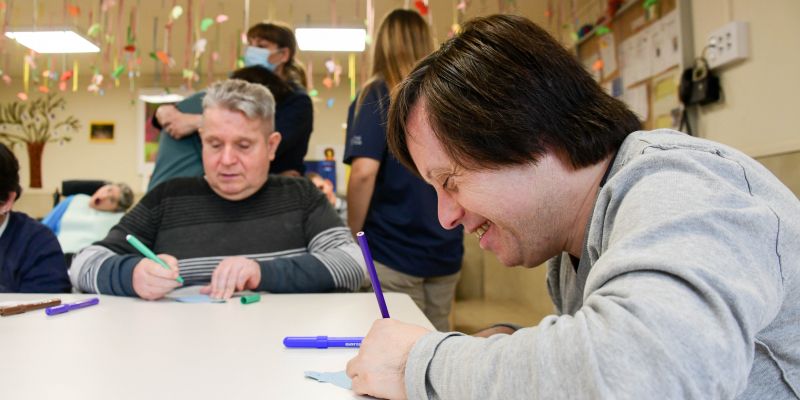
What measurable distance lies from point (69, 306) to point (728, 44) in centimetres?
216

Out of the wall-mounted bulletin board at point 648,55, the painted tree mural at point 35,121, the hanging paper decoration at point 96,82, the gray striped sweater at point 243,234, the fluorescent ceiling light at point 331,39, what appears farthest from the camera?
the painted tree mural at point 35,121

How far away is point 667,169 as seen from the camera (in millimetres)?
481

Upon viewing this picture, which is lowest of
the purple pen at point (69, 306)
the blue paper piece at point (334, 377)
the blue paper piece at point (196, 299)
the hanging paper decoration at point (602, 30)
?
the blue paper piece at point (334, 377)

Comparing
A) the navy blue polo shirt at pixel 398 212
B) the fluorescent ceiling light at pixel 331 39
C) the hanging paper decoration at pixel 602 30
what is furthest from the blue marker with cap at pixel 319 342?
the fluorescent ceiling light at pixel 331 39

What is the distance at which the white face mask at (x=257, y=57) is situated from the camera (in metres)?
1.86

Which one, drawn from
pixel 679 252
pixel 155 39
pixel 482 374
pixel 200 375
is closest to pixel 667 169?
pixel 679 252

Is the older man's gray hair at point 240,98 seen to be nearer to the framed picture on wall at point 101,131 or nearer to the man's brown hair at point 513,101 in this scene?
the man's brown hair at point 513,101

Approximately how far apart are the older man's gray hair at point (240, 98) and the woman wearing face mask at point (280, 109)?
0.89 feet

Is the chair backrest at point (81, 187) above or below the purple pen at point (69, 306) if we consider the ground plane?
above

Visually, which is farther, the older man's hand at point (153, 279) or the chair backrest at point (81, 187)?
the chair backrest at point (81, 187)

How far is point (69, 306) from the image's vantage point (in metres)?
0.98

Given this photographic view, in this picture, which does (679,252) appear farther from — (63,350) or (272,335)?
(63,350)

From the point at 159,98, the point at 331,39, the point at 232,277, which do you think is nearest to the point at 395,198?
the point at 232,277

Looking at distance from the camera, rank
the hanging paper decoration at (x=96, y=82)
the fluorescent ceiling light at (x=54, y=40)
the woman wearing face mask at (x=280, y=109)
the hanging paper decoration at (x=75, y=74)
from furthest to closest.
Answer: the hanging paper decoration at (x=75, y=74)
the hanging paper decoration at (x=96, y=82)
the fluorescent ceiling light at (x=54, y=40)
the woman wearing face mask at (x=280, y=109)
